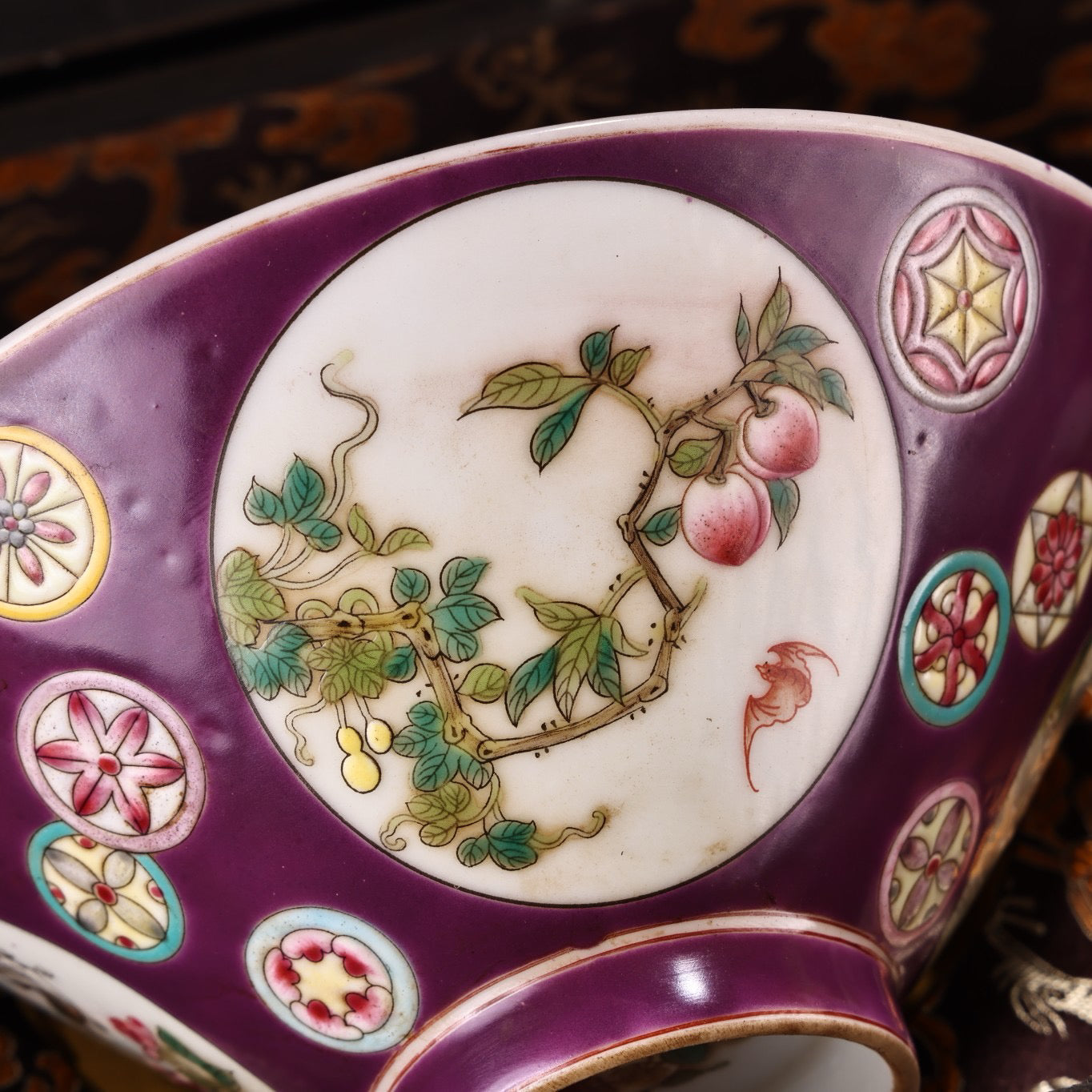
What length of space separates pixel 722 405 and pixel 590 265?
63 millimetres

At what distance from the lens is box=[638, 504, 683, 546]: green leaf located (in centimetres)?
44

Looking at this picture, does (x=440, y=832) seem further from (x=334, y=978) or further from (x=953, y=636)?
(x=953, y=636)

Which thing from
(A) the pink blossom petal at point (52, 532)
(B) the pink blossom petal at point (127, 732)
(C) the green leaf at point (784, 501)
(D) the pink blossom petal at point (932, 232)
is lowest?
(B) the pink blossom petal at point (127, 732)

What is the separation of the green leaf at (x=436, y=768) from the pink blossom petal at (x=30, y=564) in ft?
0.45

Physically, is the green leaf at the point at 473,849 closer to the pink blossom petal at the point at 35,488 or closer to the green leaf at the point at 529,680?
the green leaf at the point at 529,680

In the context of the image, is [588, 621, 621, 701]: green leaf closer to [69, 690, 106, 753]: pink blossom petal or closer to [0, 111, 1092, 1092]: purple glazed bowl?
[0, 111, 1092, 1092]: purple glazed bowl

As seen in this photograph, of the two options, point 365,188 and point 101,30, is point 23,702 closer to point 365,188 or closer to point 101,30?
point 365,188

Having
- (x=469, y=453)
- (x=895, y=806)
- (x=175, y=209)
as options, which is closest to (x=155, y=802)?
(x=469, y=453)

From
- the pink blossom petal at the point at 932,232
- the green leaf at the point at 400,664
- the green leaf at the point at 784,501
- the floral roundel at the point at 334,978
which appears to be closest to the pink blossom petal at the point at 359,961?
the floral roundel at the point at 334,978

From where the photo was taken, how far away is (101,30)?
863 mm

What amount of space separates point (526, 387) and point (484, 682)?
10 cm

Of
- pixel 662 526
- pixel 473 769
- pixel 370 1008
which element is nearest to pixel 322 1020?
pixel 370 1008

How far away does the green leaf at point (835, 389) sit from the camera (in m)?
0.45

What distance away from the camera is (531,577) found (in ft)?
1.45
